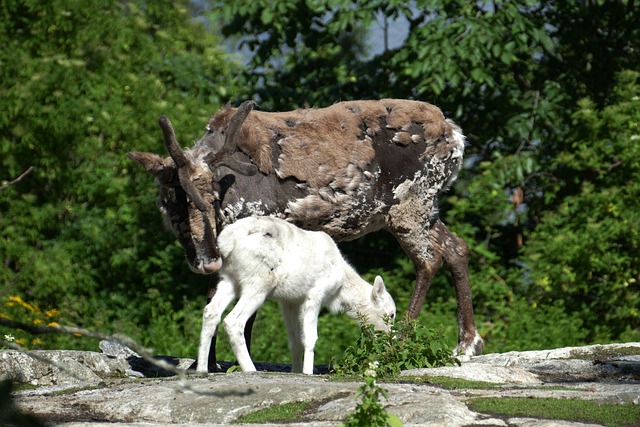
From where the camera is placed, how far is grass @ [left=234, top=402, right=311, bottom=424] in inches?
205

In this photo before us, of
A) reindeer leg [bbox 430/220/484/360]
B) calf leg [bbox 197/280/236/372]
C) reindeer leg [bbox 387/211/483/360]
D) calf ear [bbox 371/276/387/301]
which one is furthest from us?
reindeer leg [bbox 430/220/484/360]

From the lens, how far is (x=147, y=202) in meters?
13.5

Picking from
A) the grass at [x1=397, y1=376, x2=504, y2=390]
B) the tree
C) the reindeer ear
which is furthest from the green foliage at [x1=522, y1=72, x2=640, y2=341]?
the grass at [x1=397, y1=376, x2=504, y2=390]

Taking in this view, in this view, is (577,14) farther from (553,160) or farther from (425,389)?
(425,389)

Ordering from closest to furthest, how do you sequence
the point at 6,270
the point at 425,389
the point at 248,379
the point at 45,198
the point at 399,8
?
the point at 425,389, the point at 248,379, the point at 399,8, the point at 6,270, the point at 45,198

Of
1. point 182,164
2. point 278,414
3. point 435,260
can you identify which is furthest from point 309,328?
point 435,260

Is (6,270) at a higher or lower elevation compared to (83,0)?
lower

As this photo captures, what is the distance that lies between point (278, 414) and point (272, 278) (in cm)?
196

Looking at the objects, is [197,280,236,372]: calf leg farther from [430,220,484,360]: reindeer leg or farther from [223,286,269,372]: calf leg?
[430,220,484,360]: reindeer leg

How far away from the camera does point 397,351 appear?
7215mm

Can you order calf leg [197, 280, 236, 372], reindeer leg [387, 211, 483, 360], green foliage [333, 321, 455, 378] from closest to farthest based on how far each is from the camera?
green foliage [333, 321, 455, 378] < calf leg [197, 280, 236, 372] < reindeer leg [387, 211, 483, 360]

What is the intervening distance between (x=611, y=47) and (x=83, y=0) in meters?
7.14

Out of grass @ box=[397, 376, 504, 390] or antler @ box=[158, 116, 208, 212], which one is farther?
antler @ box=[158, 116, 208, 212]

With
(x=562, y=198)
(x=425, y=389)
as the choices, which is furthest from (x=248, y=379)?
(x=562, y=198)
